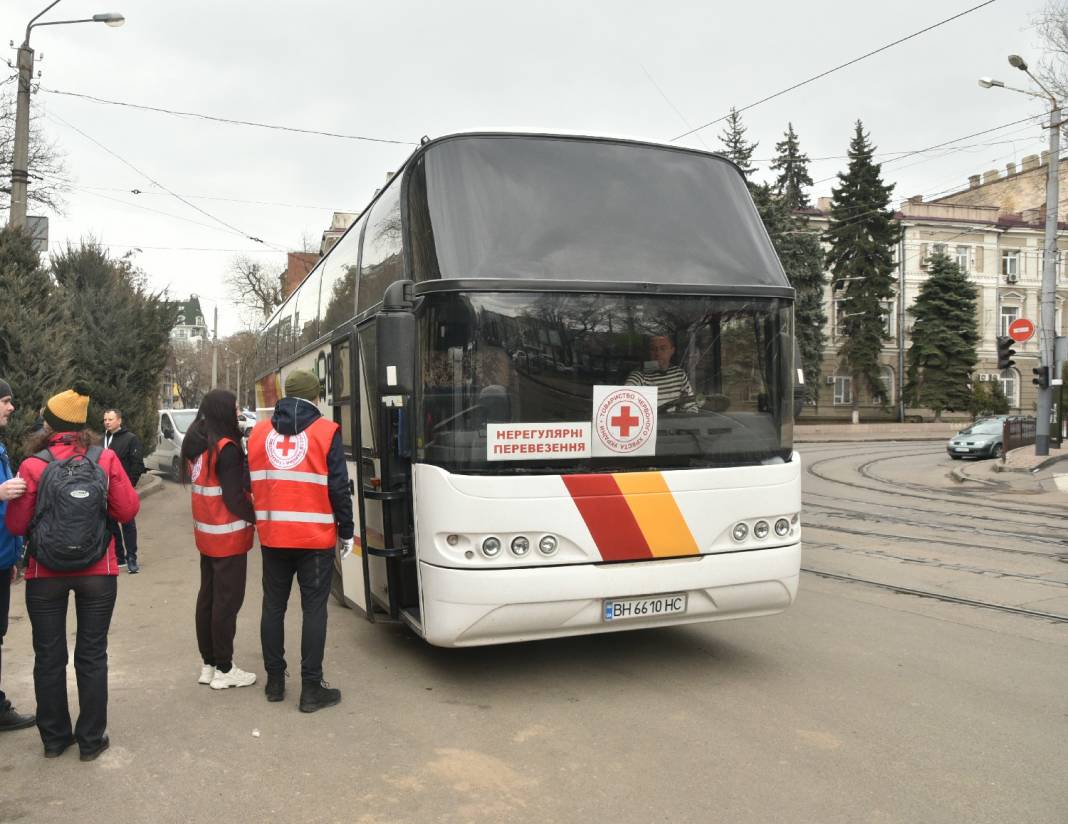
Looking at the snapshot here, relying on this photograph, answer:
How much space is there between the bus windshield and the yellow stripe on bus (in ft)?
0.30

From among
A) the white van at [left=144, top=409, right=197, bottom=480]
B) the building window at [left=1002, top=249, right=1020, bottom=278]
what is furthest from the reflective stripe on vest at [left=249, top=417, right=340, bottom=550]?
the building window at [left=1002, top=249, right=1020, bottom=278]

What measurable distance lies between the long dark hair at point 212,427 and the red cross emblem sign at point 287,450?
0.39m

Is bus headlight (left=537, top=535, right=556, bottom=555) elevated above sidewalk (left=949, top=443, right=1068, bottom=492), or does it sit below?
above

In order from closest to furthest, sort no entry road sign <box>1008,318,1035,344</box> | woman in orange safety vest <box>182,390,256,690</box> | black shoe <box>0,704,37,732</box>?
1. black shoe <box>0,704,37,732</box>
2. woman in orange safety vest <box>182,390,256,690</box>
3. no entry road sign <box>1008,318,1035,344</box>

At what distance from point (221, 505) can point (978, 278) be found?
2516 inches

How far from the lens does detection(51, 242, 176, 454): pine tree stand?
17453 mm

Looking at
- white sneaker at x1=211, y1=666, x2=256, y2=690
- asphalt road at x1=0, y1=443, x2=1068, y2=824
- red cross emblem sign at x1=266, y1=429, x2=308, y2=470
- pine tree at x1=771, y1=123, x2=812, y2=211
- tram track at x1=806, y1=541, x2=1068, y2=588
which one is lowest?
tram track at x1=806, y1=541, x2=1068, y2=588

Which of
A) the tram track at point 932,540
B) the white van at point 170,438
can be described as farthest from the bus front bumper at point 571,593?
the white van at point 170,438

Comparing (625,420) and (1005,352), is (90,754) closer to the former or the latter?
(625,420)

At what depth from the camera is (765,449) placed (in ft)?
18.5

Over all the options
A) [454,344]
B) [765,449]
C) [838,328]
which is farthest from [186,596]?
[838,328]

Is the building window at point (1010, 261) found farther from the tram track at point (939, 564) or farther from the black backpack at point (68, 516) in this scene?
the black backpack at point (68, 516)

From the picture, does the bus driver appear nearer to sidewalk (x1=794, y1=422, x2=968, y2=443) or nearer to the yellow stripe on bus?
the yellow stripe on bus

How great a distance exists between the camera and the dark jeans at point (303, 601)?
5074 mm
